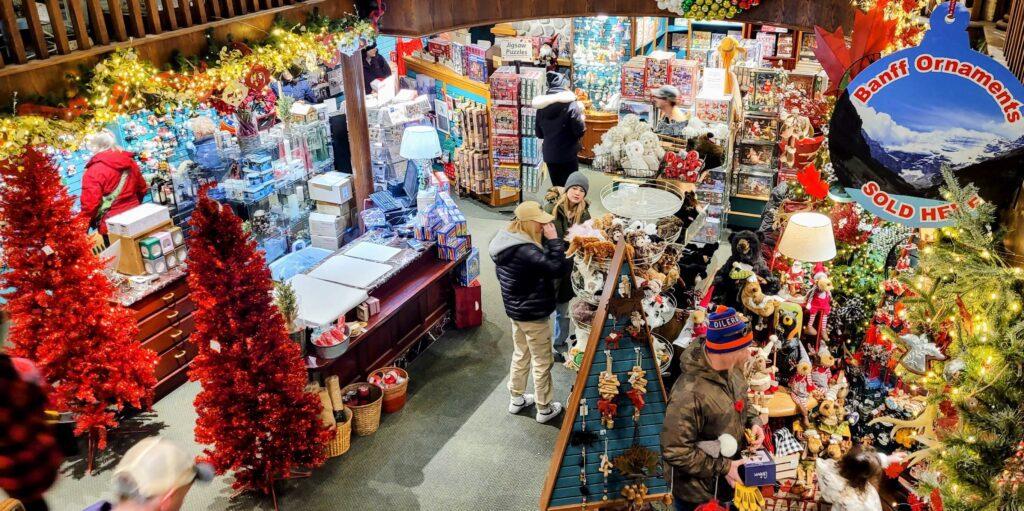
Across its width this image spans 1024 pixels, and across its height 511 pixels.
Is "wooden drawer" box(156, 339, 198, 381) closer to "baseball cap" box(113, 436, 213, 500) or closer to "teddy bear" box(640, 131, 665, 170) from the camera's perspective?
"baseball cap" box(113, 436, 213, 500)

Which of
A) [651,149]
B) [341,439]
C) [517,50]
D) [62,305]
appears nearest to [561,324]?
[651,149]

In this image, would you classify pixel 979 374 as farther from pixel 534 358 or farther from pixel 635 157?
pixel 635 157

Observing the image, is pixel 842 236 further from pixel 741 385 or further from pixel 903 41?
pixel 741 385

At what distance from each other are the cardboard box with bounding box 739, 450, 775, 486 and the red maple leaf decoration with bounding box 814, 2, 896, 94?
2460 mm

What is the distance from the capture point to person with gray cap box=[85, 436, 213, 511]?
2498mm

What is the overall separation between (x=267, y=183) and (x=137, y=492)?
18.9 ft

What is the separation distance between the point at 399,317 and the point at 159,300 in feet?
6.46

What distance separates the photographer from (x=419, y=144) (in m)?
8.11

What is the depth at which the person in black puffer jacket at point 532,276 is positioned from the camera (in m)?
5.43

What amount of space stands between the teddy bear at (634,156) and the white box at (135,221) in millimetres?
3941

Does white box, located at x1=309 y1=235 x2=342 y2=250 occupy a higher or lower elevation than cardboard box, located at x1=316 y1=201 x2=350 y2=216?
lower

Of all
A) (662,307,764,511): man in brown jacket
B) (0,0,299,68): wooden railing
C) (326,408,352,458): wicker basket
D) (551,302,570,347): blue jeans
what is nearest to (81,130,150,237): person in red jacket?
(0,0,299,68): wooden railing

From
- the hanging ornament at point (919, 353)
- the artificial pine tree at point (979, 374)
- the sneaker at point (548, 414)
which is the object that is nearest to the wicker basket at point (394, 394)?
the sneaker at point (548, 414)

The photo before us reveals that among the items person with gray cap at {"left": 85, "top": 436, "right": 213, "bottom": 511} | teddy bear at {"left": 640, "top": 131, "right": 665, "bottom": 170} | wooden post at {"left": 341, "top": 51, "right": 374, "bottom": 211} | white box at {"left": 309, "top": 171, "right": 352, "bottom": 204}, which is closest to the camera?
person with gray cap at {"left": 85, "top": 436, "right": 213, "bottom": 511}
